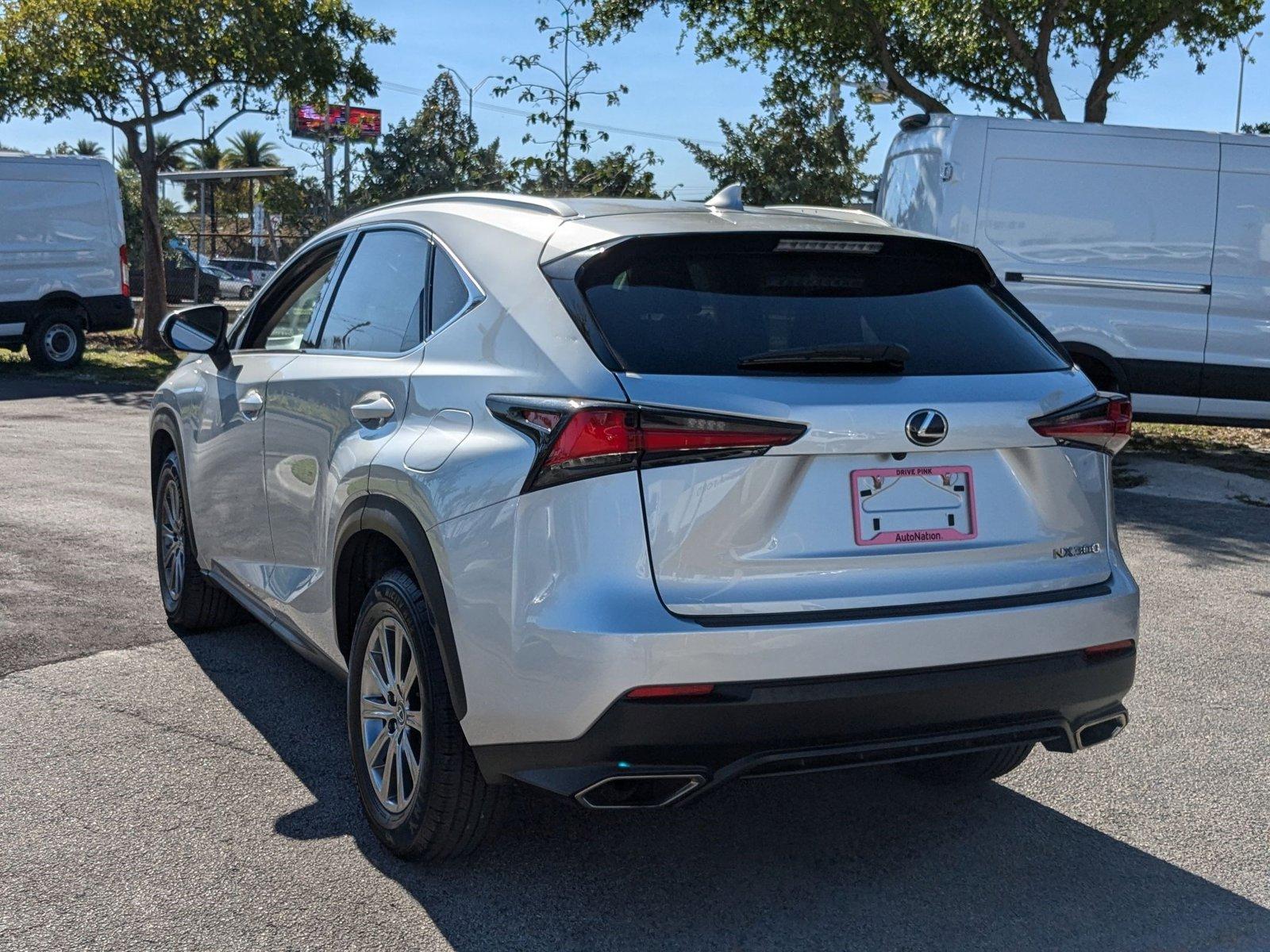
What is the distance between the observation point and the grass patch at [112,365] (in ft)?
60.7

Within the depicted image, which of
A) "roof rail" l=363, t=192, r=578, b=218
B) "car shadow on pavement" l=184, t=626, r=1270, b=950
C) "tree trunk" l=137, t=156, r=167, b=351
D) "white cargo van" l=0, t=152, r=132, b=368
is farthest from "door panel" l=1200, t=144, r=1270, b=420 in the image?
"tree trunk" l=137, t=156, r=167, b=351

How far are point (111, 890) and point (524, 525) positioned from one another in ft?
4.49

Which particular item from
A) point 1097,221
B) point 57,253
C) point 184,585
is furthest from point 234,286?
point 184,585

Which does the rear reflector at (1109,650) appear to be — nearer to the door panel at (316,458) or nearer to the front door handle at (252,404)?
the door panel at (316,458)

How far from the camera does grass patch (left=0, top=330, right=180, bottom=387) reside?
18516 mm

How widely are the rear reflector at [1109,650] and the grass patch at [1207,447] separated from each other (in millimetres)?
8044

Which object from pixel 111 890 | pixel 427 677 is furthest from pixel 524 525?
pixel 111 890

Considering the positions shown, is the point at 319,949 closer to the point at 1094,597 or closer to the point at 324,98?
the point at 1094,597

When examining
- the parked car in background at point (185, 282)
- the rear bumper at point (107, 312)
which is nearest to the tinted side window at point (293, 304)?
the rear bumper at point (107, 312)

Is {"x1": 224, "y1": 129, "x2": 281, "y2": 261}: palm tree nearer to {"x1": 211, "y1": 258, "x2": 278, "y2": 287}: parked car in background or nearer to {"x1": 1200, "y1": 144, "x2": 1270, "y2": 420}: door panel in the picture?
{"x1": 211, "y1": 258, "x2": 278, "y2": 287}: parked car in background

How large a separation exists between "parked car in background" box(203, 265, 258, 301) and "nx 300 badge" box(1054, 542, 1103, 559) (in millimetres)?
45591

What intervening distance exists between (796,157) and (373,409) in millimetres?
24234

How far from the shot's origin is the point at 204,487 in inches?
208

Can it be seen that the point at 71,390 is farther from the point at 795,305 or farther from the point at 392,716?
the point at 795,305
